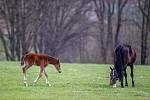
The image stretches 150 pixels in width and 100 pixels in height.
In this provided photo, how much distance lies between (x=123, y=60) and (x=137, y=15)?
131ft

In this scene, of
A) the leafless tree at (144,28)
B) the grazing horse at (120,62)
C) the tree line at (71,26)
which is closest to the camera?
the grazing horse at (120,62)

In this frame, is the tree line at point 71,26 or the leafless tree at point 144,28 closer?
the leafless tree at point 144,28

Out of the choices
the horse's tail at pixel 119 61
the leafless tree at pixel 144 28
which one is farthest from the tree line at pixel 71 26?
the horse's tail at pixel 119 61

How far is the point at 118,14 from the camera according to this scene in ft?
200

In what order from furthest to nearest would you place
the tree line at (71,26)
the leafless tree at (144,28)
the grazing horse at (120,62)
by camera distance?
the tree line at (71,26), the leafless tree at (144,28), the grazing horse at (120,62)

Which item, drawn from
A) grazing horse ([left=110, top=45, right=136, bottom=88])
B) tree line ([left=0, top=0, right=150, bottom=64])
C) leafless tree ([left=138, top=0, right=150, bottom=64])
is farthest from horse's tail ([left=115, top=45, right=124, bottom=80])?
leafless tree ([left=138, top=0, right=150, bottom=64])

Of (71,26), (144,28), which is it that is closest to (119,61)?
(144,28)

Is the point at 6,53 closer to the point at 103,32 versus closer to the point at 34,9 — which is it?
the point at 34,9

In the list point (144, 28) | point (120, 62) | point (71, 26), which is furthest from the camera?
point (71, 26)

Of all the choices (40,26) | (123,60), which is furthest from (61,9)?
(123,60)

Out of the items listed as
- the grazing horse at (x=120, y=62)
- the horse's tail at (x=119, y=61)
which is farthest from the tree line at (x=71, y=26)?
the horse's tail at (x=119, y=61)

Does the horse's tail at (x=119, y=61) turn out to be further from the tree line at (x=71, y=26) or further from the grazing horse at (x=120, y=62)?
the tree line at (x=71, y=26)

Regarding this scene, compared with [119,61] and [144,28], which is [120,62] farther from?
[144,28]

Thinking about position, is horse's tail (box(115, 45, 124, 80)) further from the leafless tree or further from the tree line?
the leafless tree
